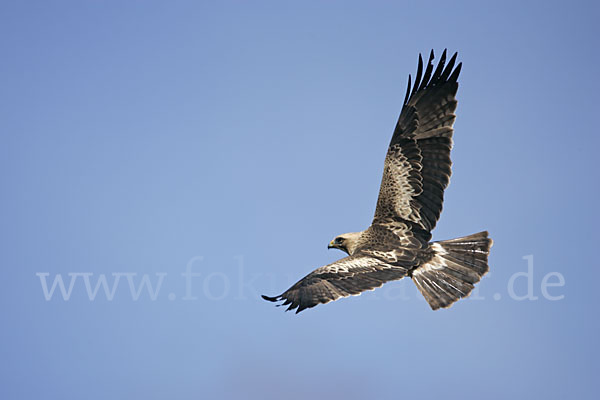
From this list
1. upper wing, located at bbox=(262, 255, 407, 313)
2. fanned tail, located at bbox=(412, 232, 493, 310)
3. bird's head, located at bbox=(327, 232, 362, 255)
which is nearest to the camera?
upper wing, located at bbox=(262, 255, 407, 313)

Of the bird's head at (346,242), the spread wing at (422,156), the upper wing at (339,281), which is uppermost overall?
the spread wing at (422,156)

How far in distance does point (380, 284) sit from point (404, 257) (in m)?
1.21

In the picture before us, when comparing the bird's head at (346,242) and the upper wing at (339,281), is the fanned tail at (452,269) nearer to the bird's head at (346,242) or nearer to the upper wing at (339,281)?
the upper wing at (339,281)

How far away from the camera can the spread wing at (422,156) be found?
32.7ft

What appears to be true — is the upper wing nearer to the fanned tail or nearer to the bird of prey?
the bird of prey

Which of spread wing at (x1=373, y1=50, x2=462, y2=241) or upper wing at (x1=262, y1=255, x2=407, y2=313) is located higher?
spread wing at (x1=373, y1=50, x2=462, y2=241)

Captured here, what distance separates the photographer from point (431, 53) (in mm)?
10438

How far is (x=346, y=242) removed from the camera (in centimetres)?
1021

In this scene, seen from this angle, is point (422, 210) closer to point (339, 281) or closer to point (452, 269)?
point (452, 269)

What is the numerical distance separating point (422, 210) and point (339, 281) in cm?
202

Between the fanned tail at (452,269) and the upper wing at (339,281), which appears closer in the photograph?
the upper wing at (339,281)

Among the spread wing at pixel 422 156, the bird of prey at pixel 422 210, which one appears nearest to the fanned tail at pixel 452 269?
the bird of prey at pixel 422 210

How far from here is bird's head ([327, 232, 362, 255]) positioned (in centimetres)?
1012

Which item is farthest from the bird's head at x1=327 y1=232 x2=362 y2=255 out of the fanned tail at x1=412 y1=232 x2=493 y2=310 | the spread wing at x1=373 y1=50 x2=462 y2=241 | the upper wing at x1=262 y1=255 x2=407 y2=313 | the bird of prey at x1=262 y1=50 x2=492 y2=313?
the fanned tail at x1=412 y1=232 x2=493 y2=310
